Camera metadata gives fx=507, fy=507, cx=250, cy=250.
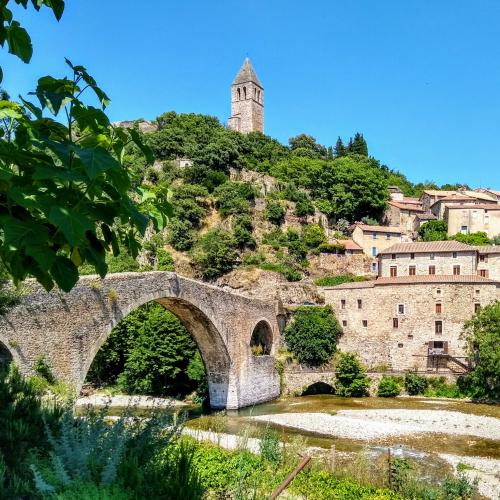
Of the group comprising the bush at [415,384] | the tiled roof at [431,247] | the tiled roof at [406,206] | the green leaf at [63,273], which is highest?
the tiled roof at [406,206]

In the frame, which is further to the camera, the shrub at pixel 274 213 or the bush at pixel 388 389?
the shrub at pixel 274 213

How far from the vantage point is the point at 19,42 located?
2.45 m

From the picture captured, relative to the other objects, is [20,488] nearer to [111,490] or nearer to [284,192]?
[111,490]

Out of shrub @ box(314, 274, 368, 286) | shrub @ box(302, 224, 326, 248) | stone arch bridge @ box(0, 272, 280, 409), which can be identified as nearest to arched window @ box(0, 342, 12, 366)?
→ stone arch bridge @ box(0, 272, 280, 409)

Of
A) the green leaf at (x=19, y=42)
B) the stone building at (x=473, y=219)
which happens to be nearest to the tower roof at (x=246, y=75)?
the stone building at (x=473, y=219)

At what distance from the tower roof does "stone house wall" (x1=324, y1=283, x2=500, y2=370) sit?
61976 mm

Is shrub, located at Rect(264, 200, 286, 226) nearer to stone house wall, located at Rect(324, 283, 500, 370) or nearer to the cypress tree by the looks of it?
stone house wall, located at Rect(324, 283, 500, 370)

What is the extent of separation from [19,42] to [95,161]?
0.93 metres

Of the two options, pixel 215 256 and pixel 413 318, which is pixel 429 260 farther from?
pixel 215 256

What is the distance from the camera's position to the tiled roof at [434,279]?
1407 inches

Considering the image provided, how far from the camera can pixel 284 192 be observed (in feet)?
186

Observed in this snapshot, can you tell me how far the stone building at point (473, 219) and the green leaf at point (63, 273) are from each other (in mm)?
55305

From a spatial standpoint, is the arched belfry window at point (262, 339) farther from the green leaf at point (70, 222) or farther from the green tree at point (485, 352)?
the green leaf at point (70, 222)

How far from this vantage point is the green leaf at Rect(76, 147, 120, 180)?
1.98 metres
